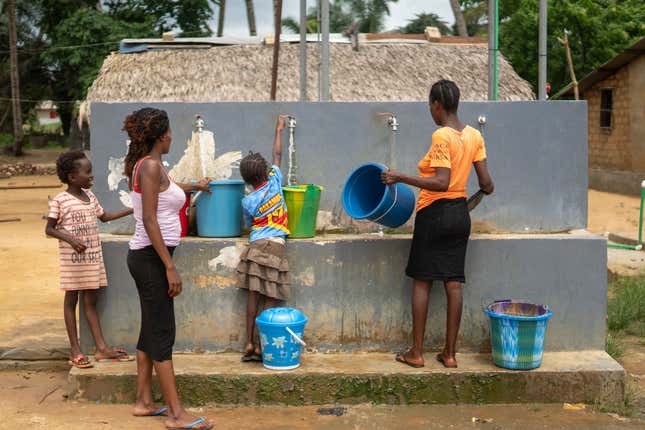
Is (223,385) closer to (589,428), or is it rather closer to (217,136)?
(217,136)

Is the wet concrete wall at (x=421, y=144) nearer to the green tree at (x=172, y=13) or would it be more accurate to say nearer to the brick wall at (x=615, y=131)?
the brick wall at (x=615, y=131)

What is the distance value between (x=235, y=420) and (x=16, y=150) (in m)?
27.1

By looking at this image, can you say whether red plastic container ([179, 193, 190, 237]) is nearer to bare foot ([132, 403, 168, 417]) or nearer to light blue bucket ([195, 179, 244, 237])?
light blue bucket ([195, 179, 244, 237])

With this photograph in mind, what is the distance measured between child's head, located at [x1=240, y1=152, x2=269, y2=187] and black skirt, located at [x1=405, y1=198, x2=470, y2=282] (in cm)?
91

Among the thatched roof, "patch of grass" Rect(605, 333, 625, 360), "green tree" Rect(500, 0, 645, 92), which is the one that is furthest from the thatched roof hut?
"patch of grass" Rect(605, 333, 625, 360)

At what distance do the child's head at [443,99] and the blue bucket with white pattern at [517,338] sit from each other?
1.14 metres

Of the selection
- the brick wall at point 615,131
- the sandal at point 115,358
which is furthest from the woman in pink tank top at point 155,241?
the brick wall at point 615,131

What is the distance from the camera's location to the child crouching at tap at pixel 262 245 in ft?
15.3

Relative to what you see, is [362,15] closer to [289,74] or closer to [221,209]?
[289,74]

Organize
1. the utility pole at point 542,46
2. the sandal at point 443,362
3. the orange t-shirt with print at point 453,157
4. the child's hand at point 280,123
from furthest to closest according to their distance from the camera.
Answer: the utility pole at point 542,46, the child's hand at point 280,123, the sandal at point 443,362, the orange t-shirt with print at point 453,157

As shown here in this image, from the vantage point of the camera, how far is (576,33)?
22.3 metres

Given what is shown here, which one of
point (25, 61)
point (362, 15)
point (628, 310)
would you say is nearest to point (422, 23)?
point (362, 15)

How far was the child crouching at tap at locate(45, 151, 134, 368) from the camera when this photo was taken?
469 centimetres

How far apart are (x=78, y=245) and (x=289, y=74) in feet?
33.8
